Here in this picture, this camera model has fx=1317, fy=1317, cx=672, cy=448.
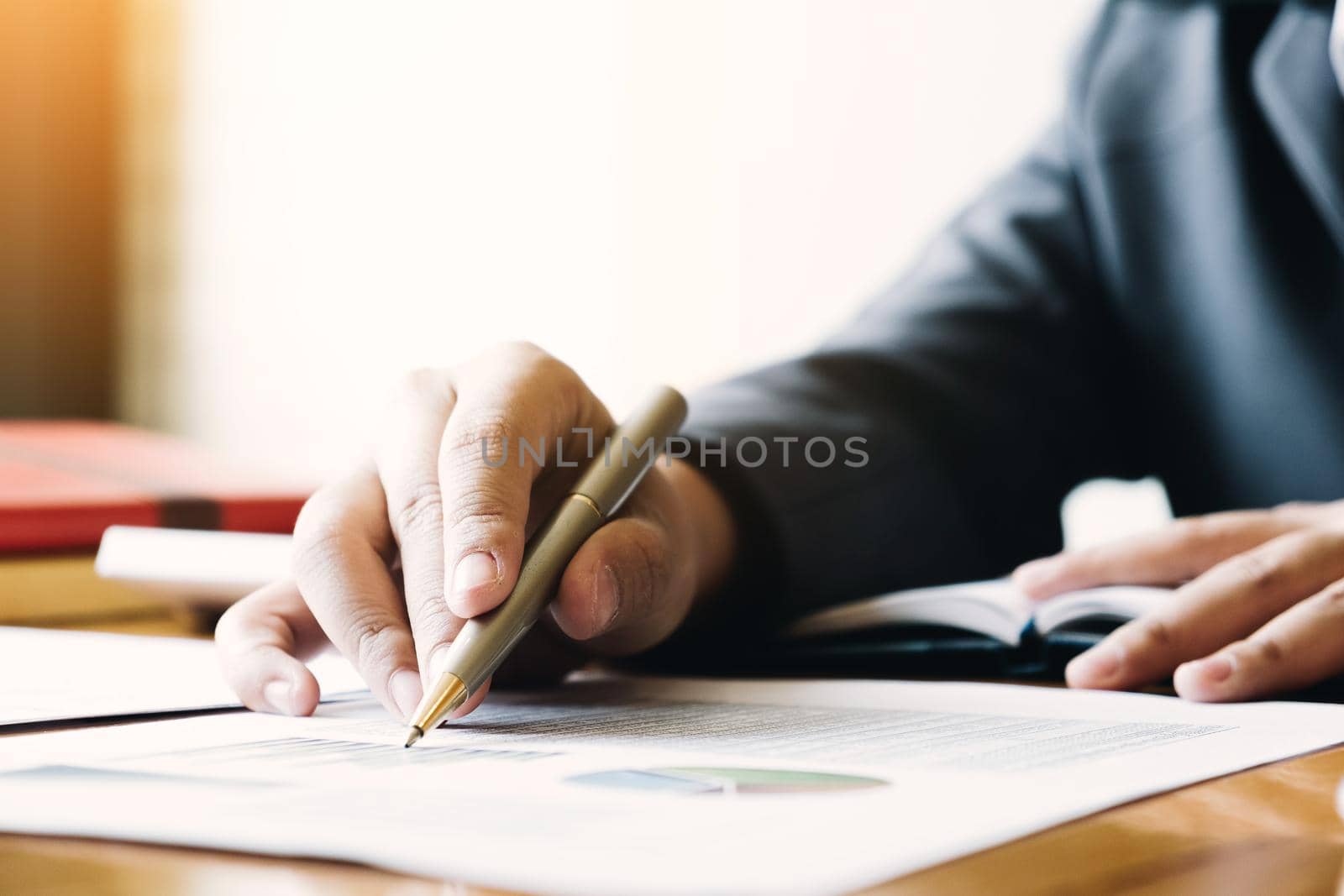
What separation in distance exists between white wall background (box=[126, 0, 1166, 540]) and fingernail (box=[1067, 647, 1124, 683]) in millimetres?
1347

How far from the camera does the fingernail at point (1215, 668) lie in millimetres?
489

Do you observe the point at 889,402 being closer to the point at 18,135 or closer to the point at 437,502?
the point at 437,502

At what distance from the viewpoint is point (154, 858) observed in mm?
281

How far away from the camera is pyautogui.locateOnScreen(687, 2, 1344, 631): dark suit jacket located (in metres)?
0.75

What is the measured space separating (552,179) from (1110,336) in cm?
138

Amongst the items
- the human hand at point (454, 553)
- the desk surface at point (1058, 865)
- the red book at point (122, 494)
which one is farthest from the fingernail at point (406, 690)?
the red book at point (122, 494)

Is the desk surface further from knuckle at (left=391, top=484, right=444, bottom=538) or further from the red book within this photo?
the red book

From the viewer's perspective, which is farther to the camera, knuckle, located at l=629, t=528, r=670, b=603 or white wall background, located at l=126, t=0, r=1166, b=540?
white wall background, located at l=126, t=0, r=1166, b=540

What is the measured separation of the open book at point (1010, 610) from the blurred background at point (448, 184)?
1168 millimetres

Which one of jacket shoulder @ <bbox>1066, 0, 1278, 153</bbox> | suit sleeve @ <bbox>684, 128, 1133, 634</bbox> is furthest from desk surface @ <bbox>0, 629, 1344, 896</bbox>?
jacket shoulder @ <bbox>1066, 0, 1278, 153</bbox>

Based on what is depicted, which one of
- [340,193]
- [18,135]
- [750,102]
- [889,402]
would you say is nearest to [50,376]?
[18,135]

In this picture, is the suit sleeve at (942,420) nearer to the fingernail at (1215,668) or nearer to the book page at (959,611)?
the book page at (959,611)

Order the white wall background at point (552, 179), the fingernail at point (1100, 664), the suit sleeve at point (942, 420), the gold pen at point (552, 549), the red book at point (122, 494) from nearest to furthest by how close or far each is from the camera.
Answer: the gold pen at point (552, 549) → the fingernail at point (1100, 664) → the suit sleeve at point (942, 420) → the red book at point (122, 494) → the white wall background at point (552, 179)

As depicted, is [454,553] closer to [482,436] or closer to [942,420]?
[482,436]
